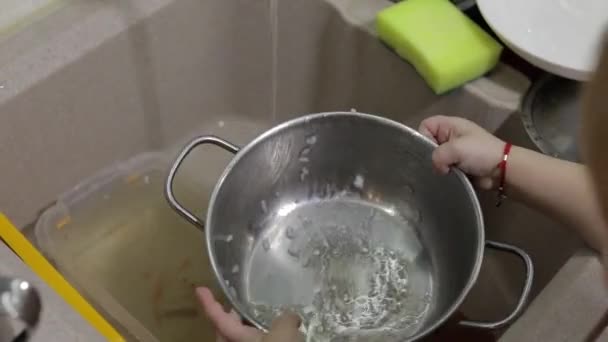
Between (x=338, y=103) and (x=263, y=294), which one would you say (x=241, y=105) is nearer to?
(x=338, y=103)

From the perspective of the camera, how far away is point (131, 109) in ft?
2.73

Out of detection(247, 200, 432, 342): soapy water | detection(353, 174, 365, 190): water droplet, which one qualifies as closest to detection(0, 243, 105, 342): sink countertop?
detection(247, 200, 432, 342): soapy water

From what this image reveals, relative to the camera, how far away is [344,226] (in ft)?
2.50

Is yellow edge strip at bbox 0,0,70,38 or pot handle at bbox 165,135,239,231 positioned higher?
yellow edge strip at bbox 0,0,70,38

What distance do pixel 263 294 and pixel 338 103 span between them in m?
0.28

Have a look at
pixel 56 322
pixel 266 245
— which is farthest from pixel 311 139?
pixel 56 322

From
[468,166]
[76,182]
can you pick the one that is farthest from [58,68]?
[468,166]

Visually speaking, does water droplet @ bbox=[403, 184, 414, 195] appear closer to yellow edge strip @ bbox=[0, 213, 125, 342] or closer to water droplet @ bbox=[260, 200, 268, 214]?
water droplet @ bbox=[260, 200, 268, 214]

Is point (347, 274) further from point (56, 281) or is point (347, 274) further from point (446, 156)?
point (56, 281)

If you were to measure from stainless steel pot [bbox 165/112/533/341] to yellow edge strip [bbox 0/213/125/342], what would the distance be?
0.15m

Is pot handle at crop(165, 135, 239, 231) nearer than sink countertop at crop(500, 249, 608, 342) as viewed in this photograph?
No

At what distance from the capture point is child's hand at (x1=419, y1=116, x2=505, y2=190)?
2.12 feet

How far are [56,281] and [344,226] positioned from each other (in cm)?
33

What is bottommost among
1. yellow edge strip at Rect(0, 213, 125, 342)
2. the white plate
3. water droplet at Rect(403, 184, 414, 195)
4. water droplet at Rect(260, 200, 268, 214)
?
water droplet at Rect(260, 200, 268, 214)
